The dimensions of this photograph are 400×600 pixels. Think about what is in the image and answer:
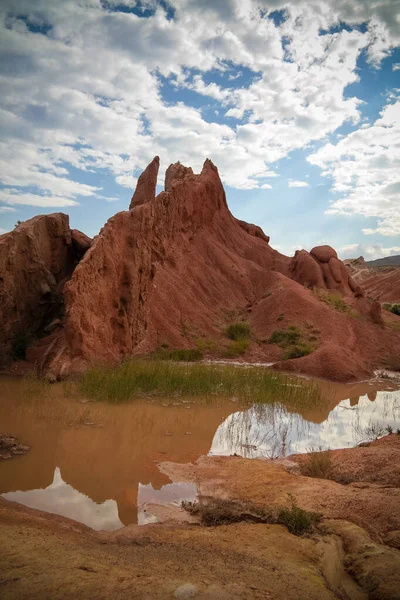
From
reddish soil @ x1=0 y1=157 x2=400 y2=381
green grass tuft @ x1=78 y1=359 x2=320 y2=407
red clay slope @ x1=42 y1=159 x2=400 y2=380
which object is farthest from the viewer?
reddish soil @ x1=0 y1=157 x2=400 y2=381

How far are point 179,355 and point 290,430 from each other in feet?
36.2

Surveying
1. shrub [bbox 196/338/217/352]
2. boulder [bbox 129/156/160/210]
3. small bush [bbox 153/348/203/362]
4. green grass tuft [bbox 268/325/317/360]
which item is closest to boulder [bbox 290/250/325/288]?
green grass tuft [bbox 268/325/317/360]

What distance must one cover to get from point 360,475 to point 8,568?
5.45 m

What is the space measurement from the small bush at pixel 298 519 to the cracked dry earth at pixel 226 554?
95 mm

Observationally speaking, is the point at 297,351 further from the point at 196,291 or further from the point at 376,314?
the point at 196,291

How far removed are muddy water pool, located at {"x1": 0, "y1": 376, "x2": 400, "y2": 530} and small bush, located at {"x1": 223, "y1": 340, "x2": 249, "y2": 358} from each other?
8.62 meters

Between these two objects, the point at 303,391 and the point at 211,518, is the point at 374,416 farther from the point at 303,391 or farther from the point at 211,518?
the point at 211,518

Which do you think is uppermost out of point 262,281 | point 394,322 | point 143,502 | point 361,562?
point 262,281

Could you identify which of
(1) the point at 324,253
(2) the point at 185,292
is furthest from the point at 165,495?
(1) the point at 324,253

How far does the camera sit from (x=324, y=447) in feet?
32.0

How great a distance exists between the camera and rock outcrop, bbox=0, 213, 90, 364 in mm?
17094

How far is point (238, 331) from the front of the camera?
83.6ft

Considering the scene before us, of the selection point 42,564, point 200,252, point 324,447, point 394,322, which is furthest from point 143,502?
point 394,322

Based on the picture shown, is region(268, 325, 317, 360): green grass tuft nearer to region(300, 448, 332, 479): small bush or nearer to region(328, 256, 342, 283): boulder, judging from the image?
region(328, 256, 342, 283): boulder
